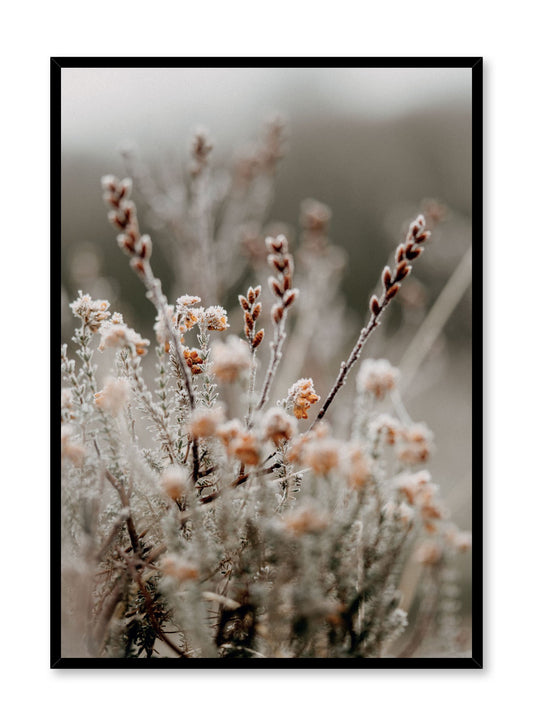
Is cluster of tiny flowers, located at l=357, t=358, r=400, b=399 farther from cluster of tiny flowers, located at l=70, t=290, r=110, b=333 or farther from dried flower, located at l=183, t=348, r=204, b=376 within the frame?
cluster of tiny flowers, located at l=70, t=290, r=110, b=333

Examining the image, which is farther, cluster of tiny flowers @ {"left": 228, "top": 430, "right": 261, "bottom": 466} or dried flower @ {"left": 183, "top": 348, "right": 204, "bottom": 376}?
dried flower @ {"left": 183, "top": 348, "right": 204, "bottom": 376}

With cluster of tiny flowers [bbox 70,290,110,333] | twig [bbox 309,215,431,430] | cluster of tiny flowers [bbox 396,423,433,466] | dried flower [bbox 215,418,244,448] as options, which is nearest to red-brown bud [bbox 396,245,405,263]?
twig [bbox 309,215,431,430]

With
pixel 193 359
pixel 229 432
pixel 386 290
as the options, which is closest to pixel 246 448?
pixel 229 432

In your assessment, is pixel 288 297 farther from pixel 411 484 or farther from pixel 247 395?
pixel 411 484

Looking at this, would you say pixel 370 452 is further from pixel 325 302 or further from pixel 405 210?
pixel 405 210
